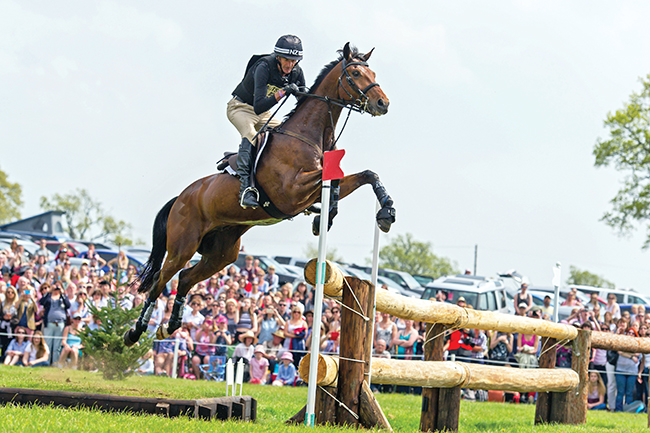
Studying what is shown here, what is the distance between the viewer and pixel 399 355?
41.4ft

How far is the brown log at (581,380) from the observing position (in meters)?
8.34

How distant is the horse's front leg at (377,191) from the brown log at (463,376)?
1.25m

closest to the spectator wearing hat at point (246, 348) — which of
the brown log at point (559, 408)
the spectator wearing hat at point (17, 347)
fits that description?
the spectator wearing hat at point (17, 347)

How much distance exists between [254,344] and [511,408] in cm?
467

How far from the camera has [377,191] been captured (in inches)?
230

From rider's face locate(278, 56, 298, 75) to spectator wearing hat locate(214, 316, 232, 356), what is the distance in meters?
7.17

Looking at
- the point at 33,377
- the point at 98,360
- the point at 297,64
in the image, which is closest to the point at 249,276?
the point at 98,360

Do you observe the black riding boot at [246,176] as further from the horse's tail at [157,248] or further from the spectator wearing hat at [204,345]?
the spectator wearing hat at [204,345]

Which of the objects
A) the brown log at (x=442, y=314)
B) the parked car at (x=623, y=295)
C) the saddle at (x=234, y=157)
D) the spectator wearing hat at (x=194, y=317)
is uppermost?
the saddle at (x=234, y=157)

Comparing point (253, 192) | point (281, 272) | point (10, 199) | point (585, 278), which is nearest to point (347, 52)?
point (253, 192)

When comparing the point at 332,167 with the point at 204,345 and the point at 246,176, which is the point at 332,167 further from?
the point at 204,345

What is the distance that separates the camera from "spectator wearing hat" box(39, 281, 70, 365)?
12609mm

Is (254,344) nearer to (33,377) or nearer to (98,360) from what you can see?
(98,360)

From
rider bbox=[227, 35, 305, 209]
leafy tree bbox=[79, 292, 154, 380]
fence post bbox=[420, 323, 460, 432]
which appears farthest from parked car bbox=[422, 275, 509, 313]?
rider bbox=[227, 35, 305, 209]
